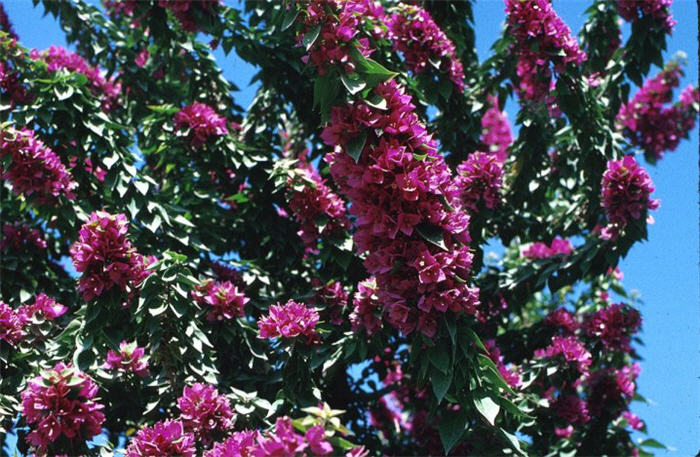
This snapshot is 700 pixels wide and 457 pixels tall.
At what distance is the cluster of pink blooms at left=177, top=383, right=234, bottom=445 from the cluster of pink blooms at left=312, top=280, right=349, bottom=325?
2.65 ft

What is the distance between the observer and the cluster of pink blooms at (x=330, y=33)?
2.89m

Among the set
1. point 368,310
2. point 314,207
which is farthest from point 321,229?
point 368,310

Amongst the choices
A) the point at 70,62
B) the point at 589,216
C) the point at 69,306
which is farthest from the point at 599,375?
the point at 70,62

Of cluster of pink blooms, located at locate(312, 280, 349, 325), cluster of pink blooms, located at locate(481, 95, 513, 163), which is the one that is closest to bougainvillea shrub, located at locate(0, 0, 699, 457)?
cluster of pink blooms, located at locate(312, 280, 349, 325)

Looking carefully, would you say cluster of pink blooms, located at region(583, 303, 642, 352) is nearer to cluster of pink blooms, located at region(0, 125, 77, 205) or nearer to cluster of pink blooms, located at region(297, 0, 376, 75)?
cluster of pink blooms, located at region(297, 0, 376, 75)

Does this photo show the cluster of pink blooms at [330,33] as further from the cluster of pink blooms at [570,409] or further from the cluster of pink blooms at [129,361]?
the cluster of pink blooms at [570,409]

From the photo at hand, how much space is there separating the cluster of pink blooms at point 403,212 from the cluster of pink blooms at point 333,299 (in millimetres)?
1060

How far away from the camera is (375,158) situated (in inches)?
110

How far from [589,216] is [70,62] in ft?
10.9

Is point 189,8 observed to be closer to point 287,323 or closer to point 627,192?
point 287,323

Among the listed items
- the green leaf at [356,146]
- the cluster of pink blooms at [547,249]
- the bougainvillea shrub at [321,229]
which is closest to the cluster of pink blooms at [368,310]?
the bougainvillea shrub at [321,229]

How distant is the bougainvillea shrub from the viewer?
9.31 ft

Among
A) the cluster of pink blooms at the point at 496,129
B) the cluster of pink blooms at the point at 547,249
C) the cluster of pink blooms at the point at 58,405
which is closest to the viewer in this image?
the cluster of pink blooms at the point at 58,405

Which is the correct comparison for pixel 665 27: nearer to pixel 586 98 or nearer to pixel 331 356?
pixel 586 98
